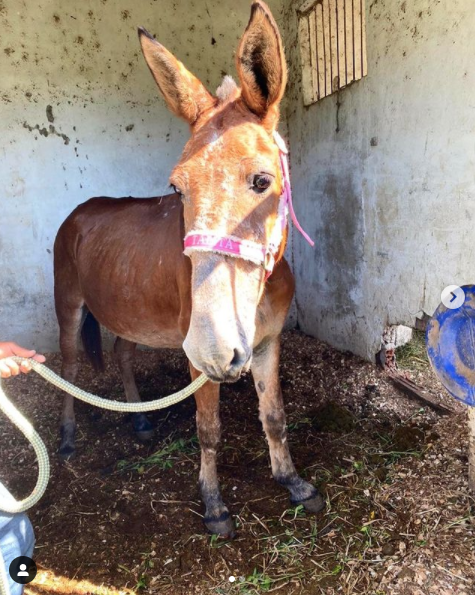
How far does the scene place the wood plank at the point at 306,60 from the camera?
4.11m

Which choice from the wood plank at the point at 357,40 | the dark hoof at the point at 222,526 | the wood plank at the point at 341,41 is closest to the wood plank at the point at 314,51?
the wood plank at the point at 341,41

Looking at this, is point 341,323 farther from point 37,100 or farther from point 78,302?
point 37,100

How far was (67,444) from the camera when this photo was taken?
10.7 feet

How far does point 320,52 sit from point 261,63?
2.70m

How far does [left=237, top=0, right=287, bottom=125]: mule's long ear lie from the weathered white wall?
2.95 meters

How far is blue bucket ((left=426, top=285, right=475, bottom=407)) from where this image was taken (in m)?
1.96

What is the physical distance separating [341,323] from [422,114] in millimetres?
1906

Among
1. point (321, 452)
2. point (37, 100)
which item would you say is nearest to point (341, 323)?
point (321, 452)

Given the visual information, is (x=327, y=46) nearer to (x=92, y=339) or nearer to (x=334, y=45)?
(x=334, y=45)

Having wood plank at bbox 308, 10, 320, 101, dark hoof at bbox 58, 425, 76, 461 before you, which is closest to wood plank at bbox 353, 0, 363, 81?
wood plank at bbox 308, 10, 320, 101

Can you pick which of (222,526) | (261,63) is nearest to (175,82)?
(261,63)

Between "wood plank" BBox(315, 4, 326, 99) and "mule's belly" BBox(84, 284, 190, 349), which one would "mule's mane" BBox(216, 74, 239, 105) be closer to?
"mule's belly" BBox(84, 284, 190, 349)

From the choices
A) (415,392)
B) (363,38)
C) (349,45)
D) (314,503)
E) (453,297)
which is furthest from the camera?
(349,45)

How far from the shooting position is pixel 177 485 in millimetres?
2709
